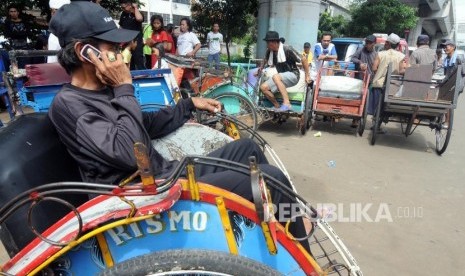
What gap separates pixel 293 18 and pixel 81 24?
31.0 ft

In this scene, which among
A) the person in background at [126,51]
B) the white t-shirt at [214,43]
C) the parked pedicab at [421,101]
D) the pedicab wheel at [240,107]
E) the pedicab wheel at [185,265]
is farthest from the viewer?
the white t-shirt at [214,43]

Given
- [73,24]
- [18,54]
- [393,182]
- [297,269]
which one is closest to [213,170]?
[297,269]

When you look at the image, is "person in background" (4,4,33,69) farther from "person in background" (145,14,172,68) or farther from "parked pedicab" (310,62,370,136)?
"parked pedicab" (310,62,370,136)

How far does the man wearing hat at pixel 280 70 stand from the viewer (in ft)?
17.6

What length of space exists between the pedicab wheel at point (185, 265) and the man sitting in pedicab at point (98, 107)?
15.5 inches

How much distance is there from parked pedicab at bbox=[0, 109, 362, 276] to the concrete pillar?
962 centimetres

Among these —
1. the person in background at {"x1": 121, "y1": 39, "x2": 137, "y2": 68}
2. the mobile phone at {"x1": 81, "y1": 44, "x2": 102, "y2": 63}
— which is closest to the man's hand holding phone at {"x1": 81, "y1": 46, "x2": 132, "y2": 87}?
the mobile phone at {"x1": 81, "y1": 44, "x2": 102, "y2": 63}

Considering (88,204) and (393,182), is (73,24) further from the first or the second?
(393,182)

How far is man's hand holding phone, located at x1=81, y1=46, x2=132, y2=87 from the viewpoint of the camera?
151 cm

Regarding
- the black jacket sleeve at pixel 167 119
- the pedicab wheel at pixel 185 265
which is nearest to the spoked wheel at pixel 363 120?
the black jacket sleeve at pixel 167 119

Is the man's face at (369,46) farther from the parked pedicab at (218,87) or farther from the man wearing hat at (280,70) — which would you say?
the parked pedicab at (218,87)

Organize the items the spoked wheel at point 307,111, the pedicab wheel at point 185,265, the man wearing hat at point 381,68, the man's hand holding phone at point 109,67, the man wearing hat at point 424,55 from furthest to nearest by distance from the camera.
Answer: the man wearing hat at point 424,55, the man wearing hat at point 381,68, the spoked wheel at point 307,111, the man's hand holding phone at point 109,67, the pedicab wheel at point 185,265

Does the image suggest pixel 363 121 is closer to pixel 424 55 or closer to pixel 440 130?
pixel 440 130

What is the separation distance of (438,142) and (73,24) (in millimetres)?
5067
